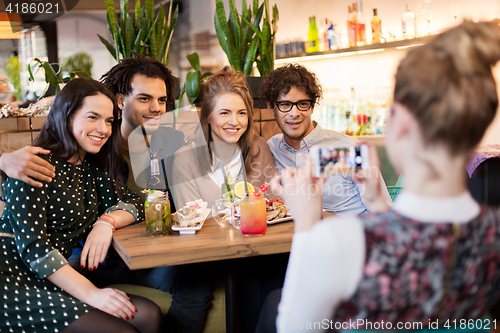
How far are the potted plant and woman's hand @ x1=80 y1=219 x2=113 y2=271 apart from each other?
192cm

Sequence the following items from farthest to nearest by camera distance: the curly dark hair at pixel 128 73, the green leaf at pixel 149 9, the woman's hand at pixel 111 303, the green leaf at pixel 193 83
Answer: the green leaf at pixel 149 9, the green leaf at pixel 193 83, the curly dark hair at pixel 128 73, the woman's hand at pixel 111 303

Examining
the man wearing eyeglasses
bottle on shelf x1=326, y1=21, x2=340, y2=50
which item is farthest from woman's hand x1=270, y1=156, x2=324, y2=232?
bottle on shelf x1=326, y1=21, x2=340, y2=50

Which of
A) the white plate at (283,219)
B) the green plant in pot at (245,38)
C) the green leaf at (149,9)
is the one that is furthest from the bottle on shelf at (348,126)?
the white plate at (283,219)

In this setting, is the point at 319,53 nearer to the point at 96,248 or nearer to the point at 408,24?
the point at 408,24

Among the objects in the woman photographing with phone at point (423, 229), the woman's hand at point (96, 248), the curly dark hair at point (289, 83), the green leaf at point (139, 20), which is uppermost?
the green leaf at point (139, 20)

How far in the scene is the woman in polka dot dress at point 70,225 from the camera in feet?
4.30

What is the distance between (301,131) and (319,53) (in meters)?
2.27

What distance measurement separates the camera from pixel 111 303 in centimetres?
137

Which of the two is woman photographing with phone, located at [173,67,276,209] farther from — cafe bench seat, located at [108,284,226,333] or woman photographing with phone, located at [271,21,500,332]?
woman photographing with phone, located at [271,21,500,332]

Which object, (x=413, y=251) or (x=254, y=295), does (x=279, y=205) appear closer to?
(x=254, y=295)

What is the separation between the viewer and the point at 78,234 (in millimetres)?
1589

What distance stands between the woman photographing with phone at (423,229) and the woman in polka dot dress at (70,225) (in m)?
0.93

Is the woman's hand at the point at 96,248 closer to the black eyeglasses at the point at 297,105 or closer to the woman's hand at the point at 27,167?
the woman's hand at the point at 27,167

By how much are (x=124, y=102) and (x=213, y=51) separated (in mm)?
3497
